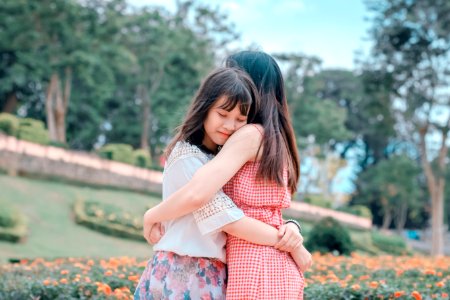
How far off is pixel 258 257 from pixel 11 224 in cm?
1066

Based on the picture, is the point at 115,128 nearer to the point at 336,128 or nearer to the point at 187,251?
the point at 336,128

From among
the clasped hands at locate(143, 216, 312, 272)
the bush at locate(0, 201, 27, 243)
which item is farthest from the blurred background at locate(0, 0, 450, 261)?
the clasped hands at locate(143, 216, 312, 272)

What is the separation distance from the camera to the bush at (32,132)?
1655 centimetres

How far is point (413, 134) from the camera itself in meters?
22.0

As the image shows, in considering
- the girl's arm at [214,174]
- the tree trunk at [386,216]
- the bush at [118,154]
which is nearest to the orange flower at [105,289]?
the girl's arm at [214,174]

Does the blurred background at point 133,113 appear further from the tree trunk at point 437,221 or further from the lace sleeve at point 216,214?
the lace sleeve at point 216,214

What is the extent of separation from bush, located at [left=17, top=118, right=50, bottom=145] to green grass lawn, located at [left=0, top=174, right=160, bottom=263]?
128 cm

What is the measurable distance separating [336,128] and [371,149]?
387 inches

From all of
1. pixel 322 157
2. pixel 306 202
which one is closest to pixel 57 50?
pixel 306 202

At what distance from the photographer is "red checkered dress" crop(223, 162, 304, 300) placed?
1.89 metres

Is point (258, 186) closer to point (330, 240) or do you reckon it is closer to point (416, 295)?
point (416, 295)

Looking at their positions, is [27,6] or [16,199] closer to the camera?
[16,199]

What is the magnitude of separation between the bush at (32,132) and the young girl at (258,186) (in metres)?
15.4

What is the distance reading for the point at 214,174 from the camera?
1856 mm
